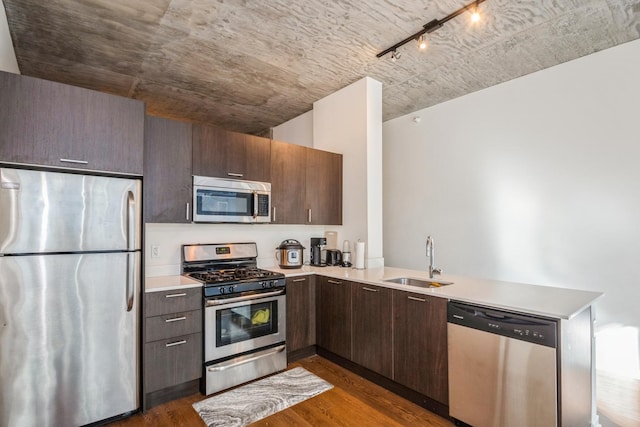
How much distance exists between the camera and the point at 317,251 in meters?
3.80

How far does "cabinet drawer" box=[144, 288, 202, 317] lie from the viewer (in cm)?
237

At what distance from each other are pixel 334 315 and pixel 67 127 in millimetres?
2560

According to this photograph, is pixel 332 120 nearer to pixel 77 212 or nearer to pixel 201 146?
pixel 201 146

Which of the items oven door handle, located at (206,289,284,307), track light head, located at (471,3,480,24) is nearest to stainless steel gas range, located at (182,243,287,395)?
oven door handle, located at (206,289,284,307)

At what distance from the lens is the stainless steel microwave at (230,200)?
2.89 m

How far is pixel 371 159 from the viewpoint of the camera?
11.7 ft

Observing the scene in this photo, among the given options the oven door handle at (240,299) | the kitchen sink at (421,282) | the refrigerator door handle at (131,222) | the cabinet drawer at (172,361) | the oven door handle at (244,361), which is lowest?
the oven door handle at (244,361)

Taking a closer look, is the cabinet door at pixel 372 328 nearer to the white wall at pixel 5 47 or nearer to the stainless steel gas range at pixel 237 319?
the stainless steel gas range at pixel 237 319

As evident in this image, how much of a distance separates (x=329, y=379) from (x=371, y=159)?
2.25m

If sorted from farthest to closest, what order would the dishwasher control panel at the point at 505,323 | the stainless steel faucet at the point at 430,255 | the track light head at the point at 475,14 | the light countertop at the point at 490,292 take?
the stainless steel faucet at the point at 430,255 → the track light head at the point at 475,14 → the light countertop at the point at 490,292 → the dishwasher control panel at the point at 505,323

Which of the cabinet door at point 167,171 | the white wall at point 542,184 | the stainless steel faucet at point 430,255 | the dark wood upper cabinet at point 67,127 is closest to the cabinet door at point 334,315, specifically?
the stainless steel faucet at point 430,255

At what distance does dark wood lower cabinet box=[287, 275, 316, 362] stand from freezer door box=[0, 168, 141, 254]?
1463 millimetres

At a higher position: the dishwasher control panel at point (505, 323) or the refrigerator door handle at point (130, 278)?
the refrigerator door handle at point (130, 278)

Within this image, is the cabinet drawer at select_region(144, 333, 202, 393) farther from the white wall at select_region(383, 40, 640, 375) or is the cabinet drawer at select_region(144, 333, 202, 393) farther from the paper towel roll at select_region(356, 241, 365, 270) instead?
the white wall at select_region(383, 40, 640, 375)
